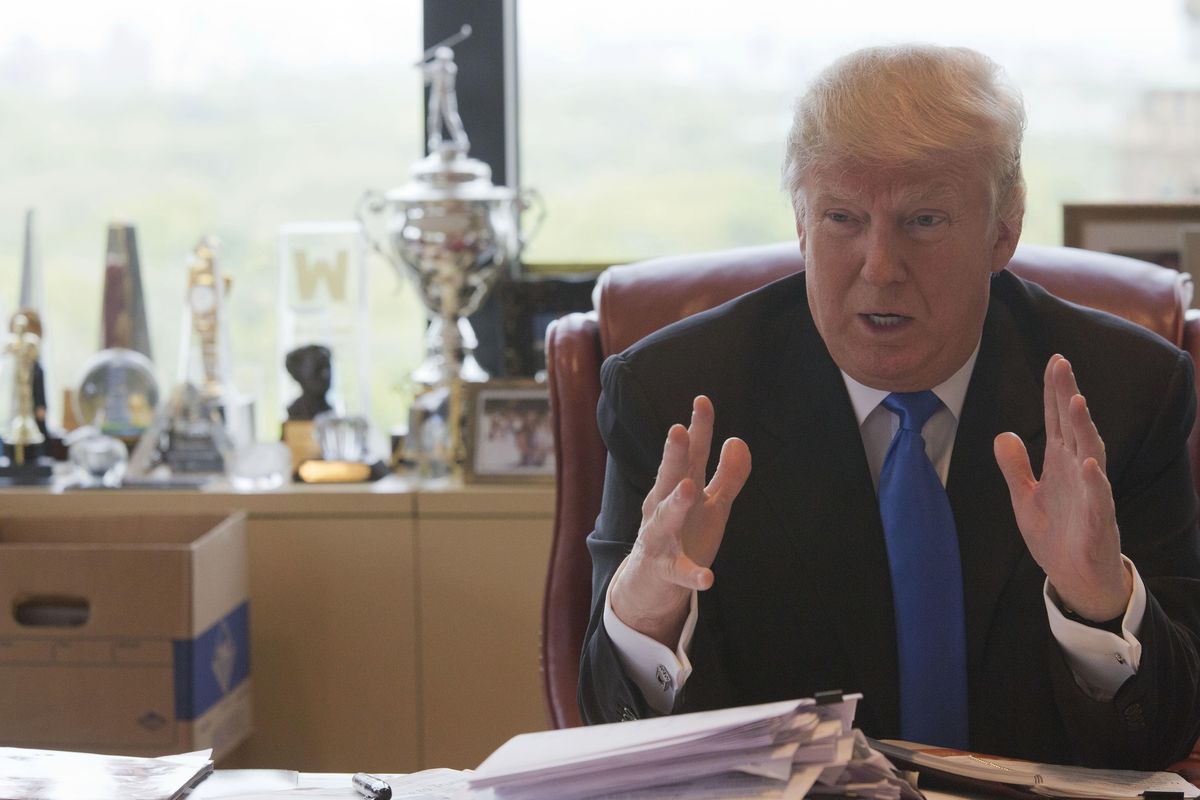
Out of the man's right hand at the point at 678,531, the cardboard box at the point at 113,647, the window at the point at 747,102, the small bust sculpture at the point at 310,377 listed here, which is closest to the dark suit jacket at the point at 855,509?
the man's right hand at the point at 678,531

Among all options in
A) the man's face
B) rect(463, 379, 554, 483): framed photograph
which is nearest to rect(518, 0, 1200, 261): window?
rect(463, 379, 554, 483): framed photograph

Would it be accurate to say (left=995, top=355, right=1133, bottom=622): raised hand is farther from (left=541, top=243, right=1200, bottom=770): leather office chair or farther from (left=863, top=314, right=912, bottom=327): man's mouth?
(left=541, top=243, right=1200, bottom=770): leather office chair

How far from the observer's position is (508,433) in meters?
2.36

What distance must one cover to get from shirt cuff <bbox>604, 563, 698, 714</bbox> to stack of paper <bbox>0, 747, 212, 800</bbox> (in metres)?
0.36

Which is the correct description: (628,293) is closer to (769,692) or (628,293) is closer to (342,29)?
(769,692)

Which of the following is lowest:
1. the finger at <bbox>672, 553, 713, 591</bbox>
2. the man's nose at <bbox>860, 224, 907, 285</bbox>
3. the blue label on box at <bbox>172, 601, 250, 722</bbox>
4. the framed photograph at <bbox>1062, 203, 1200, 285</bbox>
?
the blue label on box at <bbox>172, 601, 250, 722</bbox>

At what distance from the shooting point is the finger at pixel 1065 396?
1.14m

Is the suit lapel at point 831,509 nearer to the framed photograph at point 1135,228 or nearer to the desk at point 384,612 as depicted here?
the desk at point 384,612

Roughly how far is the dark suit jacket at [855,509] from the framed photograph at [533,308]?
1.01 metres

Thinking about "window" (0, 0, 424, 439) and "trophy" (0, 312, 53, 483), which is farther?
"window" (0, 0, 424, 439)

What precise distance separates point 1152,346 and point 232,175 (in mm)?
1916

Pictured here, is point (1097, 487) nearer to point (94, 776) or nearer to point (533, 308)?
point (94, 776)

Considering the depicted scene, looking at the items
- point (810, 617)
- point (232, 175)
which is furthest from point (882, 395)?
point (232, 175)

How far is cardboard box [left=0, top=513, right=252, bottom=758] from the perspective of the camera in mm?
1999
